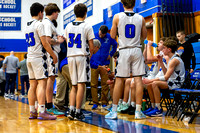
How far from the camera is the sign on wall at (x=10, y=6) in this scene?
58.9 feet


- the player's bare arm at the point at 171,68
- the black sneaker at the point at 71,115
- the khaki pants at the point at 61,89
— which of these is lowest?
the black sneaker at the point at 71,115

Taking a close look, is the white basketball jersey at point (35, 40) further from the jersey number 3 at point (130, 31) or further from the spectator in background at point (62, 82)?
the jersey number 3 at point (130, 31)

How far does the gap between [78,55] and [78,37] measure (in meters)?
0.26

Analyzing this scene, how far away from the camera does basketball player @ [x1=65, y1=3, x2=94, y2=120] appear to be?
15.2ft

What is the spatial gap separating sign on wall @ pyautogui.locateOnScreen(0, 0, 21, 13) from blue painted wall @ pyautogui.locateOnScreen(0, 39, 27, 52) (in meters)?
1.68

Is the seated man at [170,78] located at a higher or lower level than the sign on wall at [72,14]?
lower

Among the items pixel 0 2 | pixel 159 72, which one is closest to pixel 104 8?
pixel 159 72

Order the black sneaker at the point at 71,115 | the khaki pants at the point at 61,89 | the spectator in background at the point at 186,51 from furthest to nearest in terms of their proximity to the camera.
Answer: the spectator in background at the point at 186,51, the khaki pants at the point at 61,89, the black sneaker at the point at 71,115

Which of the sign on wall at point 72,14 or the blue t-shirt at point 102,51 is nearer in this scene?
the blue t-shirt at point 102,51

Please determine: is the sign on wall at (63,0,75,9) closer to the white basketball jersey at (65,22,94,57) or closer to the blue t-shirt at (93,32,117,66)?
the blue t-shirt at (93,32,117,66)

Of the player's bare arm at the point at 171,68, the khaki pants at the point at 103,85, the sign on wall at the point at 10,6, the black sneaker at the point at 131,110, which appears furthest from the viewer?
the sign on wall at the point at 10,6

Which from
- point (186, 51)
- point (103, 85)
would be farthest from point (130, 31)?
point (186, 51)

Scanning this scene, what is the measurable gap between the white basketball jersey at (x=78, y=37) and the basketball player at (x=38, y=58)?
12.7 inches

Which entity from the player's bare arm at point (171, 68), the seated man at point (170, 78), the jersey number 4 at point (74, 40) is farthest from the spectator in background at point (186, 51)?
the jersey number 4 at point (74, 40)
